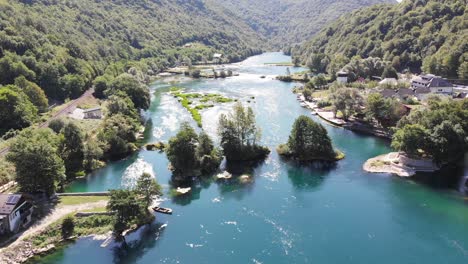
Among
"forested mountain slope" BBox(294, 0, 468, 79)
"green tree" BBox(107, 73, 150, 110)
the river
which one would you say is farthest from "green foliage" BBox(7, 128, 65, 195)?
"forested mountain slope" BBox(294, 0, 468, 79)

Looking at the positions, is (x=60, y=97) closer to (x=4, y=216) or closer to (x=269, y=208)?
(x=4, y=216)

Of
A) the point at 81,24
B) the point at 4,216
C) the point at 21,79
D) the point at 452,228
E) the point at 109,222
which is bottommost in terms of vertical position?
the point at 452,228

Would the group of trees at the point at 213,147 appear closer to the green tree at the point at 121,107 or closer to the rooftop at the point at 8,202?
the rooftop at the point at 8,202

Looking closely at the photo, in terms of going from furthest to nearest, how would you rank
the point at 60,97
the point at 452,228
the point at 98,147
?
the point at 60,97, the point at 98,147, the point at 452,228

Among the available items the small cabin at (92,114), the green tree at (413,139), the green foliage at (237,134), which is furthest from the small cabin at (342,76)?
the small cabin at (92,114)

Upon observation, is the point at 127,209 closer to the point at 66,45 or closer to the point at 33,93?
the point at 33,93

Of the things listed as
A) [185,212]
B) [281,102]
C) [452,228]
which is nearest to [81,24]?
[281,102]

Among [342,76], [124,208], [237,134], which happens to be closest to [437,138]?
[237,134]
